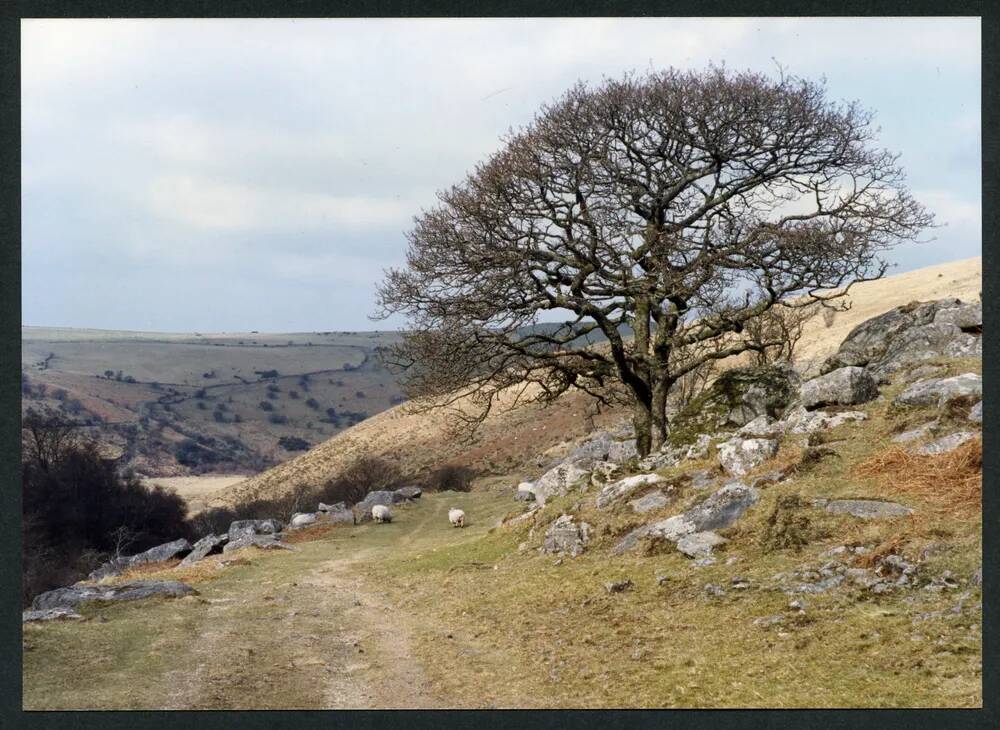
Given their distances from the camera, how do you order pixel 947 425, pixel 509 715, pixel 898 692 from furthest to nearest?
pixel 947 425 < pixel 509 715 < pixel 898 692

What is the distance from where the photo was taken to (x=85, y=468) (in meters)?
46.8

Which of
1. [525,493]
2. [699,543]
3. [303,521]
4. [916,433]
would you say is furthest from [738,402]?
[303,521]

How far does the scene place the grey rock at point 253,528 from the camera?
102 feet

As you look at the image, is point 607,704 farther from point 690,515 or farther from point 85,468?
point 85,468

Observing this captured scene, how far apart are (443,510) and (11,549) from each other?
22303 millimetres

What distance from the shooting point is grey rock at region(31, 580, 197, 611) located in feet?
51.2

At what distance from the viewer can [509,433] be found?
178 ft

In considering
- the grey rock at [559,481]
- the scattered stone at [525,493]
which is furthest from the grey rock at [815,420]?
the scattered stone at [525,493]

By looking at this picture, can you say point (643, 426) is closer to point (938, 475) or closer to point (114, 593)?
point (938, 475)

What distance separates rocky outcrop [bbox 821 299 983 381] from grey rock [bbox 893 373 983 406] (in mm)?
2611

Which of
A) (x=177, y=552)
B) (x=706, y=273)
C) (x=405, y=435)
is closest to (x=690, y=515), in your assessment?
(x=706, y=273)

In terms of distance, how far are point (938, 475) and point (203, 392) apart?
10962cm

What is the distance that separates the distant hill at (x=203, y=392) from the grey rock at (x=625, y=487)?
5915cm

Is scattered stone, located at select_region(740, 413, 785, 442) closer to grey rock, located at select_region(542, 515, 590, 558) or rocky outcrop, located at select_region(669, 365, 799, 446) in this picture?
rocky outcrop, located at select_region(669, 365, 799, 446)
